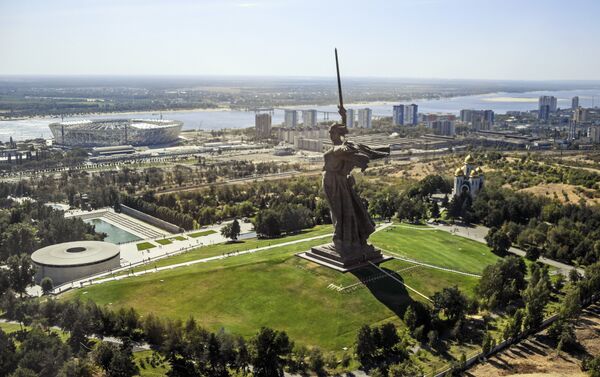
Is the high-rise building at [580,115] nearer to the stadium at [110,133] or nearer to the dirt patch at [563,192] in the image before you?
the dirt patch at [563,192]

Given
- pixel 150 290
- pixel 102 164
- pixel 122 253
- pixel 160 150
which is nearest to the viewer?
pixel 150 290

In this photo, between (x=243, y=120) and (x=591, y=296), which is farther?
(x=243, y=120)

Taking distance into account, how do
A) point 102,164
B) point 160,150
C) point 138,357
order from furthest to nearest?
point 160,150
point 102,164
point 138,357

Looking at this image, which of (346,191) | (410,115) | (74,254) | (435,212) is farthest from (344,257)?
(410,115)

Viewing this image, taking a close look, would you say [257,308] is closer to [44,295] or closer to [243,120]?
[44,295]

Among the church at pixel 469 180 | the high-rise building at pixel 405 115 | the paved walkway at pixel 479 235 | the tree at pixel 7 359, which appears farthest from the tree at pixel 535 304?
the high-rise building at pixel 405 115

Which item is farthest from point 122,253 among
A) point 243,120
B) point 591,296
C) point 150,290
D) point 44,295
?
point 243,120
